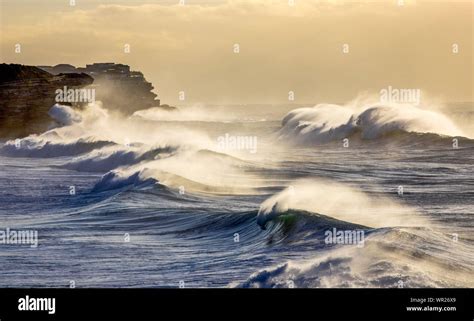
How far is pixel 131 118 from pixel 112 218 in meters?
27.9

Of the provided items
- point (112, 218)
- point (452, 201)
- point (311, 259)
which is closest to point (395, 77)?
point (452, 201)

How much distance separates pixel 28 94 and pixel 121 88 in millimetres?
7725

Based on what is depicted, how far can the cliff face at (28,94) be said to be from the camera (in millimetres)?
41650

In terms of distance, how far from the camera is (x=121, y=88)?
49.8 m

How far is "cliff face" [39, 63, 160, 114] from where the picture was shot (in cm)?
4659

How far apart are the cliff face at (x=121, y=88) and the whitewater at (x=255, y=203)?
5187mm

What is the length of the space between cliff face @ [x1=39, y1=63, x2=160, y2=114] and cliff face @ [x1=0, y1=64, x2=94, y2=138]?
1.08 meters
